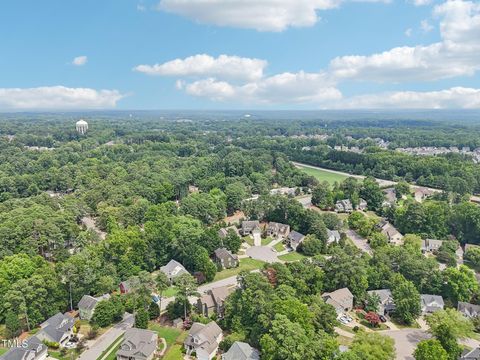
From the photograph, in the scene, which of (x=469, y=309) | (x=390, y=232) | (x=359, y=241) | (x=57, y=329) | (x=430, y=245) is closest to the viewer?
(x=57, y=329)

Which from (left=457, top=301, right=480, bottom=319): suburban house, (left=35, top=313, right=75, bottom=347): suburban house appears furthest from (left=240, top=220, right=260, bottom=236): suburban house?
(left=35, top=313, right=75, bottom=347): suburban house

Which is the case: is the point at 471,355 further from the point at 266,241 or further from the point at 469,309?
the point at 266,241

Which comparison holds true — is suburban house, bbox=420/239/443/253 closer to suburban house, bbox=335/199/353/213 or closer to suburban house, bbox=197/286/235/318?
suburban house, bbox=335/199/353/213

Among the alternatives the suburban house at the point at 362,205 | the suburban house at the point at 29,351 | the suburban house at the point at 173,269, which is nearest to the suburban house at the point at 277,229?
the suburban house at the point at 173,269

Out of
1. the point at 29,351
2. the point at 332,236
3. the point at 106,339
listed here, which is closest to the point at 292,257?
the point at 332,236

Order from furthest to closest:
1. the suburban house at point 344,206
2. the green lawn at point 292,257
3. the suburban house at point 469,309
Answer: the suburban house at point 344,206 < the green lawn at point 292,257 < the suburban house at point 469,309

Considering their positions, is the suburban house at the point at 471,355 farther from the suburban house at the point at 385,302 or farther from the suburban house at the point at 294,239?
the suburban house at the point at 294,239
